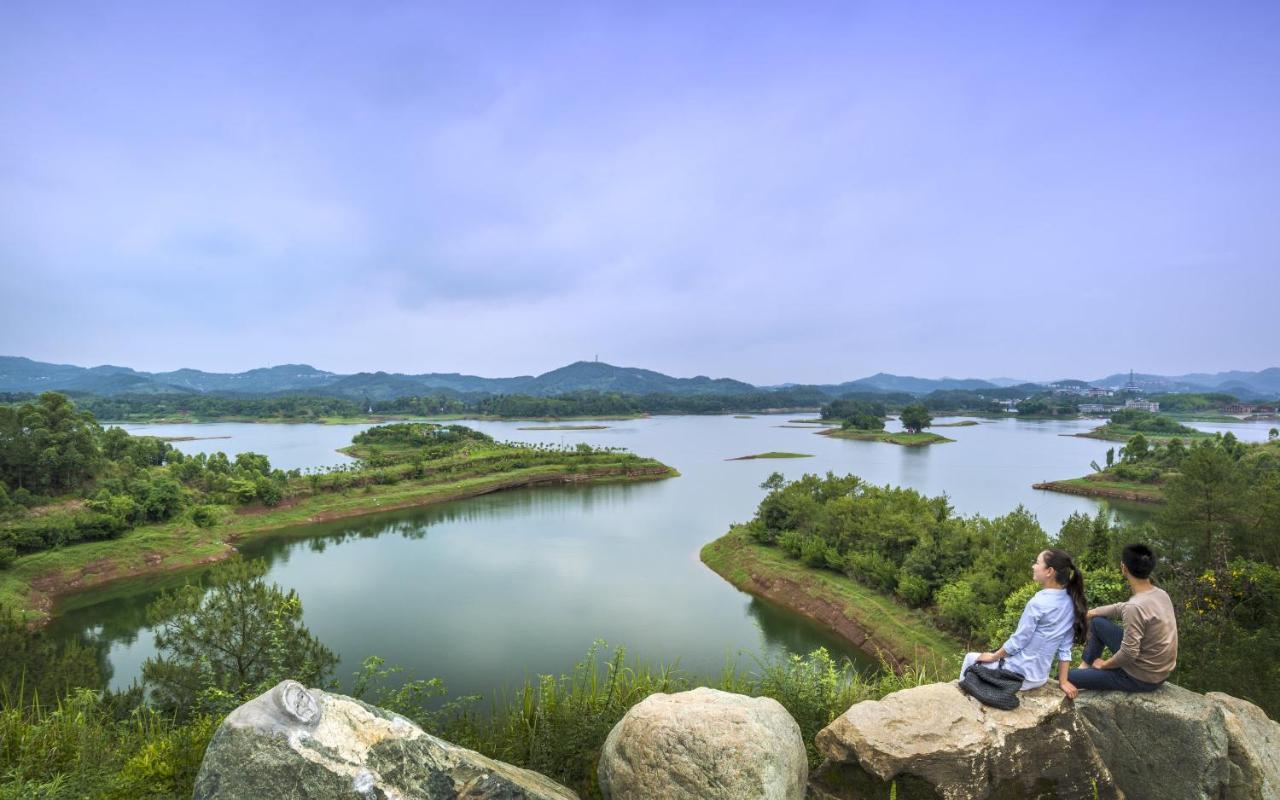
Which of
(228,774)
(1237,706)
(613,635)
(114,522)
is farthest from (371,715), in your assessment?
(114,522)

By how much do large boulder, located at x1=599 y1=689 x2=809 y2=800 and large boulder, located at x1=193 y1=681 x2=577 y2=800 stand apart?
933 mm

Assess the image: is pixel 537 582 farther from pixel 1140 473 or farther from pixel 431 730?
pixel 1140 473

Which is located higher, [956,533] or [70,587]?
[956,533]

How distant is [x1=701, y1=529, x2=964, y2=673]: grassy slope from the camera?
16.8 metres

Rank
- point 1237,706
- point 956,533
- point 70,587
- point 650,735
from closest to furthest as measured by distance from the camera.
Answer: point 650,735 → point 1237,706 → point 956,533 → point 70,587

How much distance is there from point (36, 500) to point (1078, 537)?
1943 inches

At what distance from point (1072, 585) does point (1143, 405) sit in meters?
188

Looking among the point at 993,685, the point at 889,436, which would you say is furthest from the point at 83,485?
the point at 889,436

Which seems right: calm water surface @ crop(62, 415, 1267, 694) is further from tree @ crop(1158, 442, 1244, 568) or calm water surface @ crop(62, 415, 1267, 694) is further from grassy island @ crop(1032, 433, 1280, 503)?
tree @ crop(1158, 442, 1244, 568)

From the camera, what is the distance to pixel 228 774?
10.8ft

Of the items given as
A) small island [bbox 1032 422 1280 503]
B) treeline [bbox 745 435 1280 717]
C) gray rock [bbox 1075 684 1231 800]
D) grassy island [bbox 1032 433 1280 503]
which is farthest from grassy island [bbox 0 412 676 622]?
grassy island [bbox 1032 433 1280 503]

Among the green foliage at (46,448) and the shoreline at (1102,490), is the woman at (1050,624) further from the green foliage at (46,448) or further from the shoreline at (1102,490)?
the shoreline at (1102,490)

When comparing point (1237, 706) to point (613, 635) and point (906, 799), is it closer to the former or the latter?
point (906, 799)

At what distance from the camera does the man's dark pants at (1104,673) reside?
4715 mm
